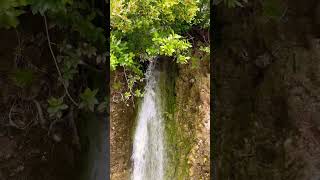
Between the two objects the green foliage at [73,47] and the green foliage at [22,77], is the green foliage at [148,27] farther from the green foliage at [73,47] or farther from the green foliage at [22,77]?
the green foliage at [22,77]

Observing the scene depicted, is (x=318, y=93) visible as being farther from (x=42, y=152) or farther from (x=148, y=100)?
(x=148, y=100)

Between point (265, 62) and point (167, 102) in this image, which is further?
point (167, 102)

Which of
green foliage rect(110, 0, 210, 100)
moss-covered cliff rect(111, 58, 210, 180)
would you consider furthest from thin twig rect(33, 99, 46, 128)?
moss-covered cliff rect(111, 58, 210, 180)

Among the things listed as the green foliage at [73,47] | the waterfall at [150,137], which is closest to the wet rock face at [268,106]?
the green foliage at [73,47]

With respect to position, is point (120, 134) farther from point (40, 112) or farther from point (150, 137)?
point (40, 112)

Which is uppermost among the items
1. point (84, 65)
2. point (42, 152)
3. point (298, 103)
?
point (84, 65)

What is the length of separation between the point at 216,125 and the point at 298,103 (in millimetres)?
338

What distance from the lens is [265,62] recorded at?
1.70 meters

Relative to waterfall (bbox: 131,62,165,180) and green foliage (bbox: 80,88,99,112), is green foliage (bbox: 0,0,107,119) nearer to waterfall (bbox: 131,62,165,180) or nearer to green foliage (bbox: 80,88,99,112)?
green foliage (bbox: 80,88,99,112)

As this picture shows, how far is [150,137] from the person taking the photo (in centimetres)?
710

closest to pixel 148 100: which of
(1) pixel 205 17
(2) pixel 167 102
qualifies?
(2) pixel 167 102

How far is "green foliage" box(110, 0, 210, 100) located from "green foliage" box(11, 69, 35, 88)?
401 cm

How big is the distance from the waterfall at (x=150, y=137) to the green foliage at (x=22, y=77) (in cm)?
518

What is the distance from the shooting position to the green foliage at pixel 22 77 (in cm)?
160
